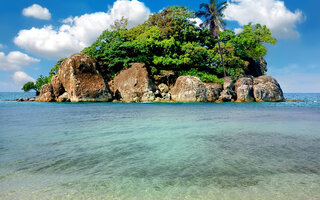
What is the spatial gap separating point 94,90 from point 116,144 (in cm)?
2322

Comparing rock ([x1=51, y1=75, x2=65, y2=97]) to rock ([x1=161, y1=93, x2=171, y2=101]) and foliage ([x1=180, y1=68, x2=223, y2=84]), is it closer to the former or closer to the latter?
rock ([x1=161, y1=93, x2=171, y2=101])

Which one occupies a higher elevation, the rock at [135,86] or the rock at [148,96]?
the rock at [135,86]

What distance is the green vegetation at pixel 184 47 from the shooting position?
28747mm

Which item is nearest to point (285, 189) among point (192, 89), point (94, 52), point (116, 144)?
point (116, 144)

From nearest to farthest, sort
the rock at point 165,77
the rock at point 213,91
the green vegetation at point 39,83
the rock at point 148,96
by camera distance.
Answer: the rock at point 213,91 < the rock at point 148,96 < the rock at point 165,77 < the green vegetation at point 39,83

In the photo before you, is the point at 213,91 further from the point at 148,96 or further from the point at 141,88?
the point at 141,88

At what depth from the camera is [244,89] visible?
26.4 m

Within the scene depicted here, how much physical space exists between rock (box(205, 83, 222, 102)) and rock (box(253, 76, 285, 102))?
16.1ft

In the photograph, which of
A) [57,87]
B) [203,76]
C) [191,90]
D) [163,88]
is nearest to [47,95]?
[57,87]

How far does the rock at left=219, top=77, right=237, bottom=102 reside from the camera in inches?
1035

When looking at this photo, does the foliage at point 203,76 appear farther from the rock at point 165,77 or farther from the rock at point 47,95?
the rock at point 47,95

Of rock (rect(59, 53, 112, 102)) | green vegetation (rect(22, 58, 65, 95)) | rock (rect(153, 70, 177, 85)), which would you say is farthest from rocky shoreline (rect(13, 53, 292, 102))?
green vegetation (rect(22, 58, 65, 95))

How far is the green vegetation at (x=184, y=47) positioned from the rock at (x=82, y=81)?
2184 mm

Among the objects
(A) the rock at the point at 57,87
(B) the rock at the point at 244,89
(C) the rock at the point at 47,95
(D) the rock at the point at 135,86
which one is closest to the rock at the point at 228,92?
(B) the rock at the point at 244,89
